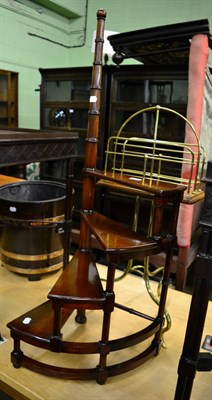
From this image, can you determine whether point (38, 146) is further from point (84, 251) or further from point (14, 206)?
point (14, 206)

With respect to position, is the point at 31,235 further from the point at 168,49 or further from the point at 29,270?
the point at 168,49

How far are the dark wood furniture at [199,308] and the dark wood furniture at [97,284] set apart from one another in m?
0.24

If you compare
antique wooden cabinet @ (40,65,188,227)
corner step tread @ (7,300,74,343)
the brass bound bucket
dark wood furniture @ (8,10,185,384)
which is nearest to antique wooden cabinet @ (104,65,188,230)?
antique wooden cabinet @ (40,65,188,227)

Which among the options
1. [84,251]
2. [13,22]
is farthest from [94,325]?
[13,22]

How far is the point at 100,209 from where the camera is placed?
3408 millimetres

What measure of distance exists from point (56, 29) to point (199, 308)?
5.01 m

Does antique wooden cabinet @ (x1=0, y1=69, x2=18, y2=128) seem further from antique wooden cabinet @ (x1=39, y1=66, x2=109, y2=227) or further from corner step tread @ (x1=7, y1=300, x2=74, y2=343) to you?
corner step tread @ (x1=7, y1=300, x2=74, y2=343)

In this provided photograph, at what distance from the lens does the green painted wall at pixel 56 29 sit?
4.14 meters

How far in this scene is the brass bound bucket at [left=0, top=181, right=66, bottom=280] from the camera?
6.64ft

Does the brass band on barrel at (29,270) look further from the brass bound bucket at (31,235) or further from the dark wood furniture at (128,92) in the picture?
the dark wood furniture at (128,92)

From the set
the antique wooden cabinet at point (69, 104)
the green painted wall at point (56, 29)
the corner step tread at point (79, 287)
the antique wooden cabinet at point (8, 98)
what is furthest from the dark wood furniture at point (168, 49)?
the antique wooden cabinet at point (8, 98)

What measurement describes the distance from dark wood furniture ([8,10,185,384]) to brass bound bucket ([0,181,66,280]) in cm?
53

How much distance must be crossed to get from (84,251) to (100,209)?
1781mm

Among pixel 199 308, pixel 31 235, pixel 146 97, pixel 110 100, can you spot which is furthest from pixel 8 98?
pixel 199 308
